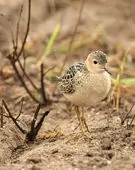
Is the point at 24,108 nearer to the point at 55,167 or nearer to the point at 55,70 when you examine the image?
the point at 55,70

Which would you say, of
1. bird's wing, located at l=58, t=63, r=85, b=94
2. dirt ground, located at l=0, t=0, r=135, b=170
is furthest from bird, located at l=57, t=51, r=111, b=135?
dirt ground, located at l=0, t=0, r=135, b=170

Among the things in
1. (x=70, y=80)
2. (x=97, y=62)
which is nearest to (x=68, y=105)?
(x=70, y=80)

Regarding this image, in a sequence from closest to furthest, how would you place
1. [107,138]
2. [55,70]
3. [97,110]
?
[107,138]
[97,110]
[55,70]

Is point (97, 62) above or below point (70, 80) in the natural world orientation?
above

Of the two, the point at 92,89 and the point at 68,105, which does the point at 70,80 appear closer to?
the point at 92,89

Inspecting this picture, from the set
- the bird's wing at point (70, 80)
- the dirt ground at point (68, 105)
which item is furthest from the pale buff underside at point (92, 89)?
the dirt ground at point (68, 105)

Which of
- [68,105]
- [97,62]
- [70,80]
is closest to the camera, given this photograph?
[97,62]

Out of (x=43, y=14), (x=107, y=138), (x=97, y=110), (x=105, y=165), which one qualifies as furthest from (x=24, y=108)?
(x=43, y=14)
